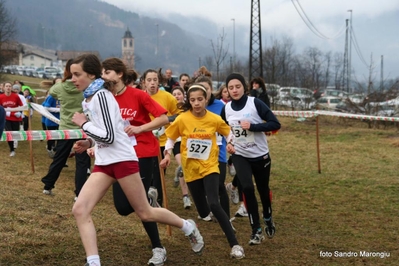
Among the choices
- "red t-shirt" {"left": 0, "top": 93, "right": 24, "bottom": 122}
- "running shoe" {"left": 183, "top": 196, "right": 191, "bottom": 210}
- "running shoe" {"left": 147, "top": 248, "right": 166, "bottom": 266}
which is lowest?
"running shoe" {"left": 183, "top": 196, "right": 191, "bottom": 210}

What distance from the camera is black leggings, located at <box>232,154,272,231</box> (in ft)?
21.2

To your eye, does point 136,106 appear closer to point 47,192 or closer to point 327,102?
point 47,192

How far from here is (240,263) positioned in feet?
18.7

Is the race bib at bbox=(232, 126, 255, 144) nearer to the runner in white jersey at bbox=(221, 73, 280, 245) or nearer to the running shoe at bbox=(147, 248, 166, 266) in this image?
the runner in white jersey at bbox=(221, 73, 280, 245)

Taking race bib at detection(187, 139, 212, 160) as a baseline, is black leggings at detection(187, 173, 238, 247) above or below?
below

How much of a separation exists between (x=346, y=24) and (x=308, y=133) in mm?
28940

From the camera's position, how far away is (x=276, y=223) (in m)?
7.83

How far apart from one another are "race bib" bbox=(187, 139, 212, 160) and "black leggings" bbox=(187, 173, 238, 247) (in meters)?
0.24

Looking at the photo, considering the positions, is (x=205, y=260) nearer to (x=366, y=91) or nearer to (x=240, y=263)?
(x=240, y=263)

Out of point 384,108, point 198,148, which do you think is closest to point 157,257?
point 198,148

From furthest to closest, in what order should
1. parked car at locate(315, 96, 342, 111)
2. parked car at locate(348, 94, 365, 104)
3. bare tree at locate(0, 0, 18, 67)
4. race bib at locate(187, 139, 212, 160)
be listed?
bare tree at locate(0, 0, 18, 67) → parked car at locate(315, 96, 342, 111) → parked car at locate(348, 94, 365, 104) → race bib at locate(187, 139, 212, 160)

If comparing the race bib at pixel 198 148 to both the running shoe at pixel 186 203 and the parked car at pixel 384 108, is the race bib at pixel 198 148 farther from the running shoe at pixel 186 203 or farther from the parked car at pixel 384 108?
the parked car at pixel 384 108

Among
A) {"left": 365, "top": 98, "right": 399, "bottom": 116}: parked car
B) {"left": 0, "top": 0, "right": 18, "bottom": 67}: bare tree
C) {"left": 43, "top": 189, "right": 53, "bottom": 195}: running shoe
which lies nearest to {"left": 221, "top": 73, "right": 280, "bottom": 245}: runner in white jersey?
{"left": 43, "top": 189, "right": 53, "bottom": 195}: running shoe

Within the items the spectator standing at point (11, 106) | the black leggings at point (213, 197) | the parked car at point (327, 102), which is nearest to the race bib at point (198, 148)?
the black leggings at point (213, 197)
